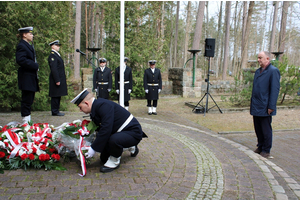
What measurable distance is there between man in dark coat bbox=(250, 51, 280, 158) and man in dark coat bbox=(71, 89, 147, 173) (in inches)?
90.8

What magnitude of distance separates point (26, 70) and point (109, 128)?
11.0 ft

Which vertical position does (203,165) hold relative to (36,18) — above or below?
below

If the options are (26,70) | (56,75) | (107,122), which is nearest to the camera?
(107,122)

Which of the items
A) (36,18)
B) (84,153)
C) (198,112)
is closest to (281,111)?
(198,112)

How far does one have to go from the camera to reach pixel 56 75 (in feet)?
21.9

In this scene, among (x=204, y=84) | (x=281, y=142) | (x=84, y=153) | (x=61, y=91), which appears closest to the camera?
(x=84, y=153)

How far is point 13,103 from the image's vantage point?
7.60 meters

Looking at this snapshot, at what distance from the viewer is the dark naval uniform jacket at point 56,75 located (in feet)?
21.8

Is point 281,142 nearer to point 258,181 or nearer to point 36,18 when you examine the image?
point 258,181

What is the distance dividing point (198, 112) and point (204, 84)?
6.14m

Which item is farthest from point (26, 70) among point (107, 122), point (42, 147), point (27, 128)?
point (107, 122)

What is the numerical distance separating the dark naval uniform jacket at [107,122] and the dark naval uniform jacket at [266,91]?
7.62ft

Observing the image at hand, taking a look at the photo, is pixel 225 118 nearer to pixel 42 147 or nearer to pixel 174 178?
pixel 174 178

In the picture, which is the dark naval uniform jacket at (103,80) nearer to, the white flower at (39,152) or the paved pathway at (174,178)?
the paved pathway at (174,178)
